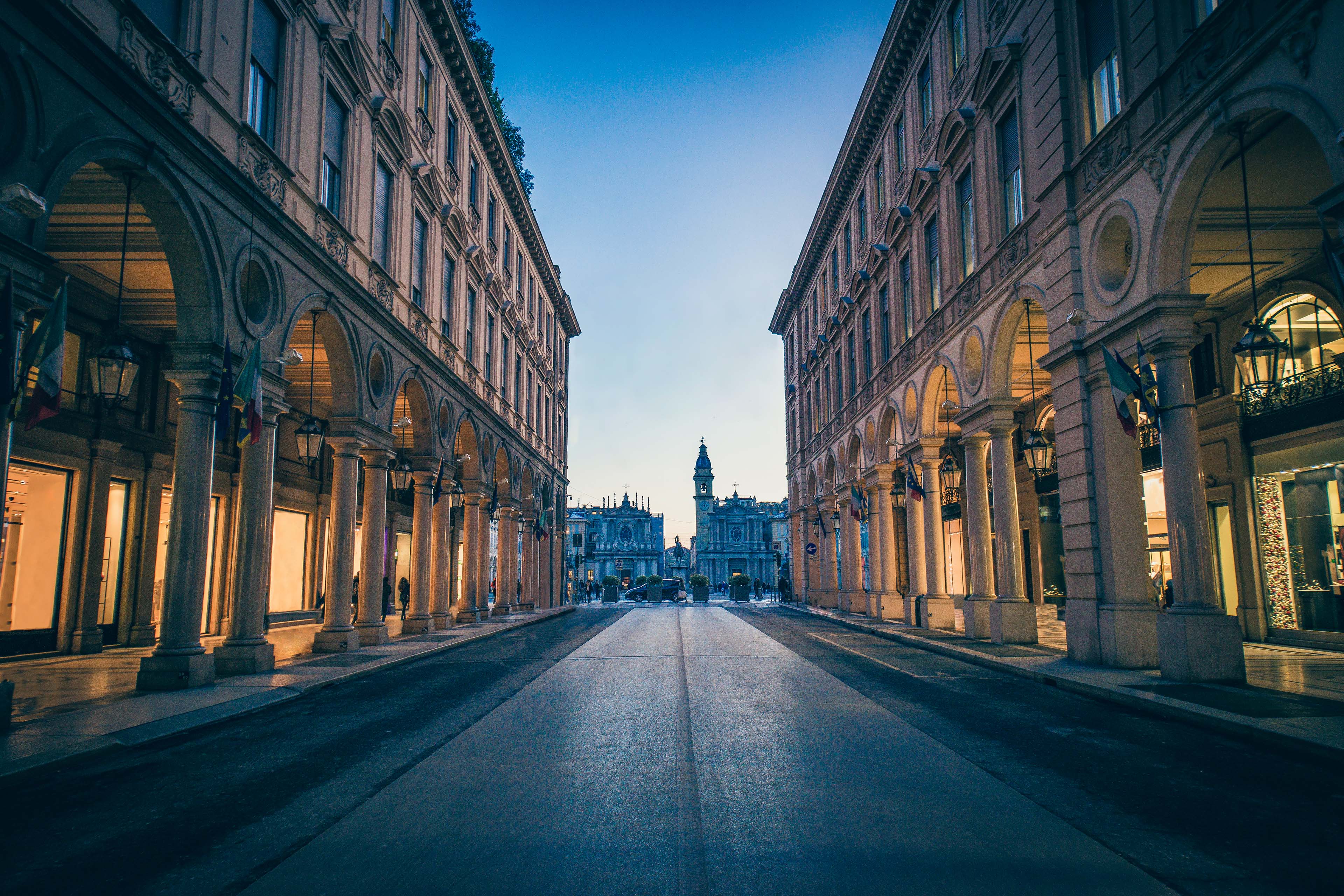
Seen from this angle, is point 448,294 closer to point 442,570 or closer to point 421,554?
point 421,554

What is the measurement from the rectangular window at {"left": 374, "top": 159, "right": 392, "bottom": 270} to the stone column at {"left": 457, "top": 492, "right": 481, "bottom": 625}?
32.8 ft

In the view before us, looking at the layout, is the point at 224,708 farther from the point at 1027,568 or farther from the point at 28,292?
the point at 1027,568

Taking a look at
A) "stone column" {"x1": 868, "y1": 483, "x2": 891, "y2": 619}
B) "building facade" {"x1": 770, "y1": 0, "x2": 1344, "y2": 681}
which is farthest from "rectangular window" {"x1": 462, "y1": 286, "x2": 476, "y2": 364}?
"stone column" {"x1": 868, "y1": 483, "x2": 891, "y2": 619}

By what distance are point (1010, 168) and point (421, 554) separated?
56.6ft

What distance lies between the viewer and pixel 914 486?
22219 millimetres

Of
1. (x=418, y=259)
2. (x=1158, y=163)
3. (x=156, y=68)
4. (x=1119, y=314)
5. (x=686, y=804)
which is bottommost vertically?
(x=686, y=804)

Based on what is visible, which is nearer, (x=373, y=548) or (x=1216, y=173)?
(x=1216, y=173)

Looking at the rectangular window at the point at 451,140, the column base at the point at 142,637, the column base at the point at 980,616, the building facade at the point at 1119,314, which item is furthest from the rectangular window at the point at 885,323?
the column base at the point at 142,637

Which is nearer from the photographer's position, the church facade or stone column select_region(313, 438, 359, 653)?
stone column select_region(313, 438, 359, 653)

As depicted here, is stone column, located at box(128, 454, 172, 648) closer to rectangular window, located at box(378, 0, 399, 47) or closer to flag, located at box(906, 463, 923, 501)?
rectangular window, located at box(378, 0, 399, 47)

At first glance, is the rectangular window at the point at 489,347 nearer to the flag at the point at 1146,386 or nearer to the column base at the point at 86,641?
the column base at the point at 86,641

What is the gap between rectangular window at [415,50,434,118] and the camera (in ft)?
71.0

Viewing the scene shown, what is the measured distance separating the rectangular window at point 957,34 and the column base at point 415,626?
19.8 metres

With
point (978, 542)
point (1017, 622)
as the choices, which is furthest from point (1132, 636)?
point (978, 542)
